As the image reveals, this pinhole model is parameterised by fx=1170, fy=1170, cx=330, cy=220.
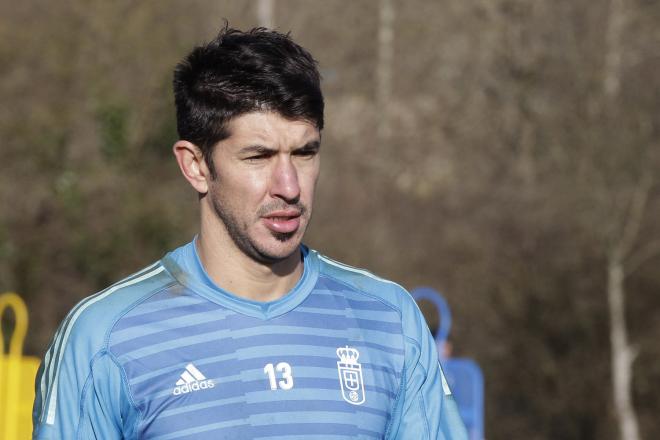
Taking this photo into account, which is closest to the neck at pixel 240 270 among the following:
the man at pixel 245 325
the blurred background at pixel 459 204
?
the man at pixel 245 325

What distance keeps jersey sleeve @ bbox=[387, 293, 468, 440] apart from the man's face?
0.36 meters

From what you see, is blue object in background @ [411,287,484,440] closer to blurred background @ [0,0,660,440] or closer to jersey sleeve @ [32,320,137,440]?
blurred background @ [0,0,660,440]

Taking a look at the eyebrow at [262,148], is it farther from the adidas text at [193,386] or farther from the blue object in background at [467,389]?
the blue object in background at [467,389]

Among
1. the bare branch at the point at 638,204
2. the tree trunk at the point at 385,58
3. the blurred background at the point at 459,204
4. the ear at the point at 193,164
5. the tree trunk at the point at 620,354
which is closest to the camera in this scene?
the ear at the point at 193,164

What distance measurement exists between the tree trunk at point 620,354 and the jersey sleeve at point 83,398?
610 inches

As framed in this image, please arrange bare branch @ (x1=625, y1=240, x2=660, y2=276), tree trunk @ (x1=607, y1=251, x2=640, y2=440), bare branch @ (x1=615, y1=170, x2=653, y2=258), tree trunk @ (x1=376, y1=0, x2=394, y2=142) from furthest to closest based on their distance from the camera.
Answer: tree trunk @ (x1=376, y1=0, x2=394, y2=142) → bare branch @ (x1=615, y1=170, x2=653, y2=258) → bare branch @ (x1=625, y1=240, x2=660, y2=276) → tree trunk @ (x1=607, y1=251, x2=640, y2=440)

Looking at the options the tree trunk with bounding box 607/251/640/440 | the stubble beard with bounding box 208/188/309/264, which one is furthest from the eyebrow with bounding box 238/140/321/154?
the tree trunk with bounding box 607/251/640/440

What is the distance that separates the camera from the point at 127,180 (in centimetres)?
1800

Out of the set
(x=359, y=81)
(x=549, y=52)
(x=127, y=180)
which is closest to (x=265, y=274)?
(x=127, y=180)

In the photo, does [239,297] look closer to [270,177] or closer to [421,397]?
[270,177]

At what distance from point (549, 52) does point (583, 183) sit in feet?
13.8

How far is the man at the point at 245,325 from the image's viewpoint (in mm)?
2480

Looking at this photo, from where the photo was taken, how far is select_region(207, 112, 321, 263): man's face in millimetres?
2531

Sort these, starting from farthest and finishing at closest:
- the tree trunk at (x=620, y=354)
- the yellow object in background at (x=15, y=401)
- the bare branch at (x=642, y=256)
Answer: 1. the bare branch at (x=642, y=256)
2. the tree trunk at (x=620, y=354)
3. the yellow object in background at (x=15, y=401)
